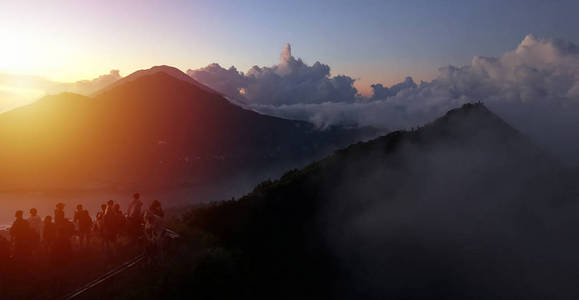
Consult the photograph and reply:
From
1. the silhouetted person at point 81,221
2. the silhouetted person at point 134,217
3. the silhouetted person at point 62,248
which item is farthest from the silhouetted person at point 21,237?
the silhouetted person at point 134,217

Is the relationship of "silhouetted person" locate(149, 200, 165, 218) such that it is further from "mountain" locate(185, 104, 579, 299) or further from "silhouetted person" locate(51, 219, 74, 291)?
"mountain" locate(185, 104, 579, 299)

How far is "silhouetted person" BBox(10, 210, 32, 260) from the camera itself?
17141mm

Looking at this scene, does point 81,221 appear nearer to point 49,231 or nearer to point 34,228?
point 49,231

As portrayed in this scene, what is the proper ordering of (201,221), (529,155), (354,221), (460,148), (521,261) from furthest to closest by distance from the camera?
(529,155) → (460,148) → (521,261) → (354,221) → (201,221)

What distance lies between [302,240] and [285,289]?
12.5 metres

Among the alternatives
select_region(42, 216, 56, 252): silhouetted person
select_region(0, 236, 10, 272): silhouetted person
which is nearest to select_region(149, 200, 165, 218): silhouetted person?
select_region(42, 216, 56, 252): silhouetted person

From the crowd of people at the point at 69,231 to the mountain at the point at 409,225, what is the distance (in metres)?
6.95

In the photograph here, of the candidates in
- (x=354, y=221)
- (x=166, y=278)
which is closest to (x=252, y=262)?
(x=166, y=278)

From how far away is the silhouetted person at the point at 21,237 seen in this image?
17.1 m

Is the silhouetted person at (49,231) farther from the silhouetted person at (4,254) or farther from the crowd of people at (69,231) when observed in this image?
the silhouetted person at (4,254)

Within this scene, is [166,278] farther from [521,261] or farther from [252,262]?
[521,261]

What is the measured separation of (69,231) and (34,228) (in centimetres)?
175

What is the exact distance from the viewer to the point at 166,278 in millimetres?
17172

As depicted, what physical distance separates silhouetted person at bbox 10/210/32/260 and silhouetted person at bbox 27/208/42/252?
209mm
